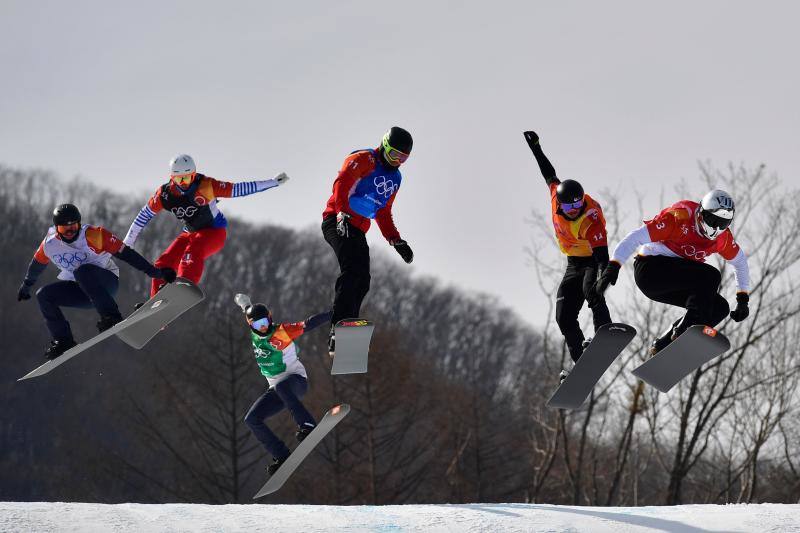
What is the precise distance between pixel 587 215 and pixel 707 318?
66.8 inches

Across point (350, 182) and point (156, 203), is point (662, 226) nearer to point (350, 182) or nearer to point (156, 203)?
point (350, 182)

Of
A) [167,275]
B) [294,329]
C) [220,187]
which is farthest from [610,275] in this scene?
[167,275]

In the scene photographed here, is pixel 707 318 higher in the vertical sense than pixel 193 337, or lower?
lower

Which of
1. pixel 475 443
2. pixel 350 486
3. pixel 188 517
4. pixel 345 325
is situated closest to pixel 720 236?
pixel 345 325

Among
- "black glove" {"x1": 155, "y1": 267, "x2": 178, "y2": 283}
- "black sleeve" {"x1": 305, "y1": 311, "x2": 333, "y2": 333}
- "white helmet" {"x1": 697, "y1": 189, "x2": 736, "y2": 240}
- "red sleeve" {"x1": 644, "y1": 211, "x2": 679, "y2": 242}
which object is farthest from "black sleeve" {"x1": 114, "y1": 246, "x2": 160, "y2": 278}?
"white helmet" {"x1": 697, "y1": 189, "x2": 736, "y2": 240}

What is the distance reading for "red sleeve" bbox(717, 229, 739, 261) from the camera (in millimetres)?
12047

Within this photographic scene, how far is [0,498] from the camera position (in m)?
39.2

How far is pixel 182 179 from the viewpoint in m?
13.1

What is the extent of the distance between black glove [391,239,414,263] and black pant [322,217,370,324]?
1.15 feet

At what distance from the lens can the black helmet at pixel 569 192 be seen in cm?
1169

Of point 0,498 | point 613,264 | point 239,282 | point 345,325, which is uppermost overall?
point 239,282

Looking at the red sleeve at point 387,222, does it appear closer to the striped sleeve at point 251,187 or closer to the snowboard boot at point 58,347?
the striped sleeve at point 251,187

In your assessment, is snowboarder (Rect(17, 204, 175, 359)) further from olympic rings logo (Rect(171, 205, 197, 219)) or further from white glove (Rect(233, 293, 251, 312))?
white glove (Rect(233, 293, 251, 312))

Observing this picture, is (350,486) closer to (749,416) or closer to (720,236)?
(749,416)
